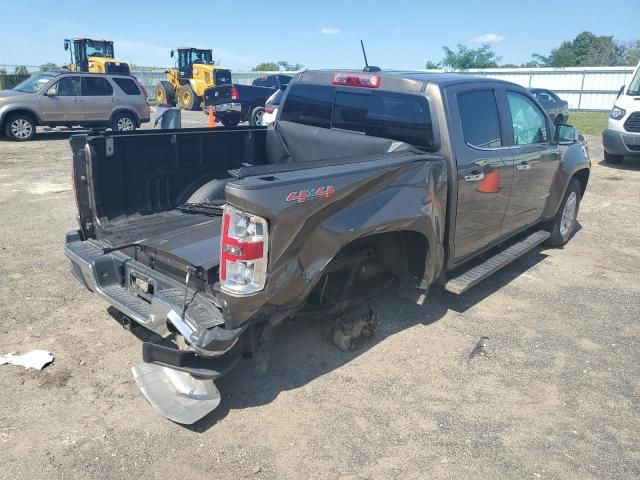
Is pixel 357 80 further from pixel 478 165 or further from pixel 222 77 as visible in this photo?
pixel 222 77

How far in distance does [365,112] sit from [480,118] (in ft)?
3.20

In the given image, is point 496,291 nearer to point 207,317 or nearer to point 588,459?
point 588,459

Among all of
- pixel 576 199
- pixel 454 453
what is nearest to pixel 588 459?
pixel 454 453

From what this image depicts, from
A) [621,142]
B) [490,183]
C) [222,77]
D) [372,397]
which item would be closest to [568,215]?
[490,183]

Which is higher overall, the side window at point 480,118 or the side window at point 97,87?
the side window at point 97,87

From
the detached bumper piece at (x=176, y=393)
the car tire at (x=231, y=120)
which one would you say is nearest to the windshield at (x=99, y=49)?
the car tire at (x=231, y=120)

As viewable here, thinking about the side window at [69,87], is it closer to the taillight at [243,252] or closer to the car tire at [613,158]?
the car tire at [613,158]

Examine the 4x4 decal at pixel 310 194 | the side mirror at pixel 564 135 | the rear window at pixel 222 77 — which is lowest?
the 4x4 decal at pixel 310 194

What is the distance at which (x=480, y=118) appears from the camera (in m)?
4.57

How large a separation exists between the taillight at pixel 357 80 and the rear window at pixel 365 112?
0.20ft

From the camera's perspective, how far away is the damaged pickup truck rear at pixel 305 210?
9.94 ft

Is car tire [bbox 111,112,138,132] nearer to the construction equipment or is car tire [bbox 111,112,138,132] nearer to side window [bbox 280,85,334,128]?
the construction equipment

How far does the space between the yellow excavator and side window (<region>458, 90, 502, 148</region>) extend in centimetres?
2222

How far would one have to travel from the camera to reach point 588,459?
3035 mm
